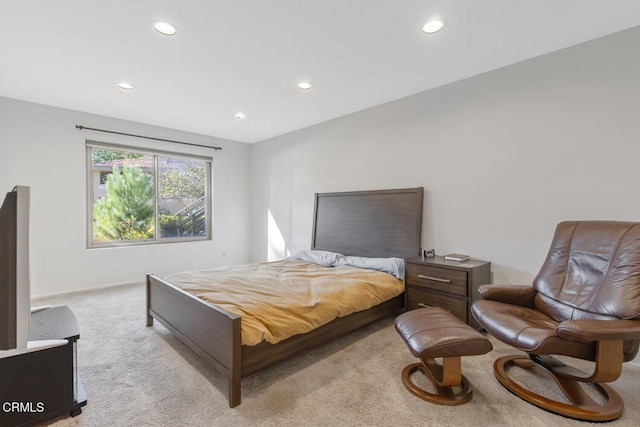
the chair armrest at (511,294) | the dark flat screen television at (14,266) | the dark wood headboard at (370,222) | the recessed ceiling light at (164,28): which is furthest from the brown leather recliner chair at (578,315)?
the recessed ceiling light at (164,28)

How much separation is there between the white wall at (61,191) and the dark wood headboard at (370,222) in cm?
263

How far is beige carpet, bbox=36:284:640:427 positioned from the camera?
5.42ft

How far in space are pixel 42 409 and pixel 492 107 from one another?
3966 millimetres

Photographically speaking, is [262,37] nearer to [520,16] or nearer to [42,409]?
[520,16]

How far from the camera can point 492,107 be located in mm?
2859

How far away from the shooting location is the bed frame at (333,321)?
1.84 meters

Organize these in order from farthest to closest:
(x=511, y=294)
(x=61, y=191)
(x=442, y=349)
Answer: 1. (x=61, y=191)
2. (x=511, y=294)
3. (x=442, y=349)

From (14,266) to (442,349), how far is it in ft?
6.97

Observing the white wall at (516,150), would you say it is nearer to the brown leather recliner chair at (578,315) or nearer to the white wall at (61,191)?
the brown leather recliner chair at (578,315)

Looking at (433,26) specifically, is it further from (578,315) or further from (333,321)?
(333,321)

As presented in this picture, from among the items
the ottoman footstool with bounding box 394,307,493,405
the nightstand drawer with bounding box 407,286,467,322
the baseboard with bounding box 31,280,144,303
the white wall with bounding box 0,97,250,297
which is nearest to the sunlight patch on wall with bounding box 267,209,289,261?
the white wall with bounding box 0,97,250,297

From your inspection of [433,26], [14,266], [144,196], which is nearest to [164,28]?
[14,266]

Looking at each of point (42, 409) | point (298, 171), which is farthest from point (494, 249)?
point (42, 409)

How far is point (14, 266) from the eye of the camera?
1243mm
